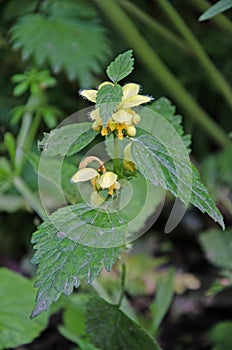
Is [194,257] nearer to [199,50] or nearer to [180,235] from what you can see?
[180,235]

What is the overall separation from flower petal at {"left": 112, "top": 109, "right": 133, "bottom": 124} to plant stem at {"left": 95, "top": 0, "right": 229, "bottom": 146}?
0.56 metres

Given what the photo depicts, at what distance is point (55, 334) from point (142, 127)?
0.55 meters

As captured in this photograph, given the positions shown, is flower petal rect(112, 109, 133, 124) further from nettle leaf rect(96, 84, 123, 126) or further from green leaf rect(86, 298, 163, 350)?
green leaf rect(86, 298, 163, 350)

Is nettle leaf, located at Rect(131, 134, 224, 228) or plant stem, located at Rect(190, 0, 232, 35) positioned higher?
nettle leaf, located at Rect(131, 134, 224, 228)

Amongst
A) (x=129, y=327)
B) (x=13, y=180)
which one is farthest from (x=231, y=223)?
(x=129, y=327)

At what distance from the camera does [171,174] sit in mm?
542

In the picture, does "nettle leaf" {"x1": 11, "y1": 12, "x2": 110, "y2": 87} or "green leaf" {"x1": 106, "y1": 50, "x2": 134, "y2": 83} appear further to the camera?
"nettle leaf" {"x1": 11, "y1": 12, "x2": 110, "y2": 87}

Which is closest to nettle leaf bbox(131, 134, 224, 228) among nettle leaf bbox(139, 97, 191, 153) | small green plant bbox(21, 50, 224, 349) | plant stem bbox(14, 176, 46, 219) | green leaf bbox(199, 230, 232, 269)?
small green plant bbox(21, 50, 224, 349)

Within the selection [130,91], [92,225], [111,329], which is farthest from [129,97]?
[111,329]

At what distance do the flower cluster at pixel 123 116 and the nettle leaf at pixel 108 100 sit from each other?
0.7 inches

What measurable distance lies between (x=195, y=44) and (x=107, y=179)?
55 centimetres

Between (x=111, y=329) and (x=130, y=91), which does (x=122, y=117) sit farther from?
(x=111, y=329)

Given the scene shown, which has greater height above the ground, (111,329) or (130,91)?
(130,91)

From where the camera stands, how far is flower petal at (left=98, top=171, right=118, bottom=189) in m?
0.54
